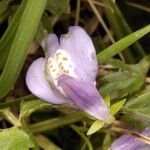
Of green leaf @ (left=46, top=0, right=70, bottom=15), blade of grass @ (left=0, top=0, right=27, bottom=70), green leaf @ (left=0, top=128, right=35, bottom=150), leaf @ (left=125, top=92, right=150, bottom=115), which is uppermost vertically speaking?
blade of grass @ (left=0, top=0, right=27, bottom=70)

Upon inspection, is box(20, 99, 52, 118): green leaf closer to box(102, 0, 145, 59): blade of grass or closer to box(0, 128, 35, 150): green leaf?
box(0, 128, 35, 150): green leaf

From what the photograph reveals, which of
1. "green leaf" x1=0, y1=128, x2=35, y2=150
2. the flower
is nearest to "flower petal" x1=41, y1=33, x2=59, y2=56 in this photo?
the flower

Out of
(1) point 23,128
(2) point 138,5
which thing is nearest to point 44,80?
(1) point 23,128

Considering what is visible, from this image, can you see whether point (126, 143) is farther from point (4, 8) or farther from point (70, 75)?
point (4, 8)

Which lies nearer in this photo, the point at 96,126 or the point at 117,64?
the point at 96,126

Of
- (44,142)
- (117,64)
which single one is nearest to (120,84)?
(117,64)

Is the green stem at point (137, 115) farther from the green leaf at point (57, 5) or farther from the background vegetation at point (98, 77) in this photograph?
the green leaf at point (57, 5)

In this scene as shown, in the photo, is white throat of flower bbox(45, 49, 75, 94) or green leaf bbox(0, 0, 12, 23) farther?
green leaf bbox(0, 0, 12, 23)
